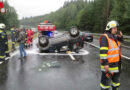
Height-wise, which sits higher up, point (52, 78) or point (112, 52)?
point (112, 52)

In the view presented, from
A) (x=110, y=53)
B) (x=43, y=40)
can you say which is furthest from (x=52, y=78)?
(x=43, y=40)

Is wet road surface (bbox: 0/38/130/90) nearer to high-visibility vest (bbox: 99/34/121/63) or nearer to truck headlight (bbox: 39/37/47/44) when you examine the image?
high-visibility vest (bbox: 99/34/121/63)

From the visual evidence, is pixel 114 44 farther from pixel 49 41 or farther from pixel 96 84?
pixel 49 41

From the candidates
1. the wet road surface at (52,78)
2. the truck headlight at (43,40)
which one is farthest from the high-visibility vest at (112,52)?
the truck headlight at (43,40)

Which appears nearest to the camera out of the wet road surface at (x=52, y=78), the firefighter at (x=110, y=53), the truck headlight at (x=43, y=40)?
the firefighter at (x=110, y=53)

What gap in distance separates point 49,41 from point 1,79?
5.63 meters

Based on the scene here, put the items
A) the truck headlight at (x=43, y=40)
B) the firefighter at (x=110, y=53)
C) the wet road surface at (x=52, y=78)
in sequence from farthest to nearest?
1. the truck headlight at (x=43, y=40)
2. the wet road surface at (x=52, y=78)
3. the firefighter at (x=110, y=53)

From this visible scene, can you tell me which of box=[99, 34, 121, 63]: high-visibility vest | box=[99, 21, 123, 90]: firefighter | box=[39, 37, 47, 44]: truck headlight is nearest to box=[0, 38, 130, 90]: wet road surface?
box=[99, 21, 123, 90]: firefighter

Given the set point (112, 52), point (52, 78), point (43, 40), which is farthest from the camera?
point (43, 40)

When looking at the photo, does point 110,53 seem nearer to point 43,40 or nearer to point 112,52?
point 112,52

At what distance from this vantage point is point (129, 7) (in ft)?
93.6

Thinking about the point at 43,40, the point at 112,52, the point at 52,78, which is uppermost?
the point at 112,52

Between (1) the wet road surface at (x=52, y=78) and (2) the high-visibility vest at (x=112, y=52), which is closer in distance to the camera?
(2) the high-visibility vest at (x=112, y=52)

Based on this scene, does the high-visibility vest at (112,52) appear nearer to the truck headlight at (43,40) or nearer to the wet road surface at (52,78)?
the wet road surface at (52,78)
